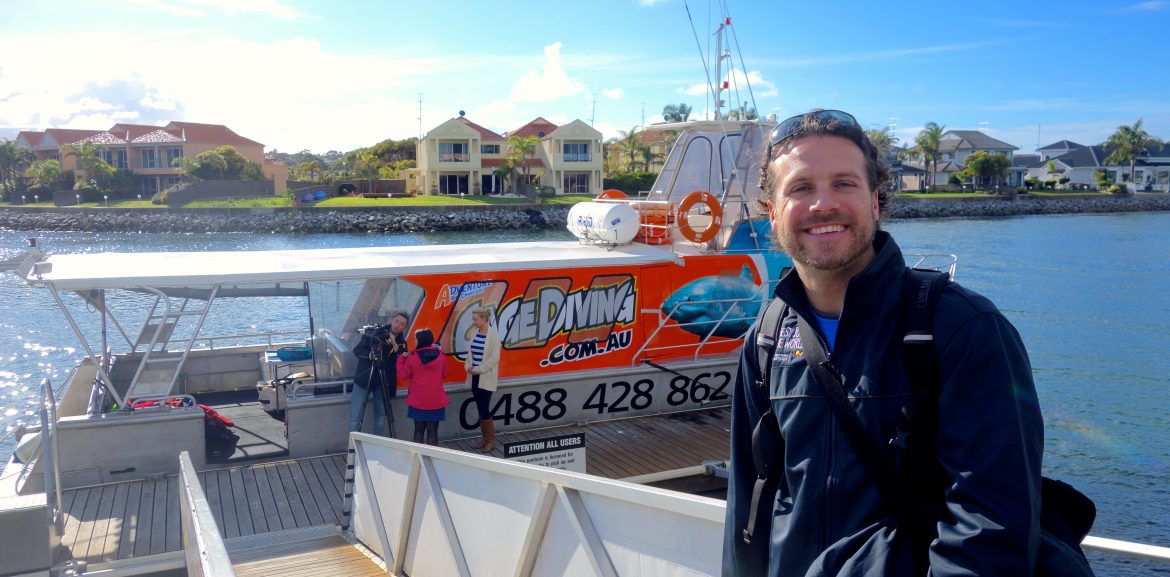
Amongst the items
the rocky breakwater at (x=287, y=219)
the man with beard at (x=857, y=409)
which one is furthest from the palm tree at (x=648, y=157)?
the man with beard at (x=857, y=409)

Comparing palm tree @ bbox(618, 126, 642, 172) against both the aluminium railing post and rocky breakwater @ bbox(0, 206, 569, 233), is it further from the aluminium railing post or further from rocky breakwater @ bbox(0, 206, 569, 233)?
the aluminium railing post

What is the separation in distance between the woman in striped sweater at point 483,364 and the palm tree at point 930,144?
115 meters

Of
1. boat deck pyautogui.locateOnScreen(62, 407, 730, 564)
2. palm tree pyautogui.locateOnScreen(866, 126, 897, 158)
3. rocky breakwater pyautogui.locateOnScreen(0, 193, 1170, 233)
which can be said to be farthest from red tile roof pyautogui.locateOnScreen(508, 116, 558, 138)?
palm tree pyautogui.locateOnScreen(866, 126, 897, 158)

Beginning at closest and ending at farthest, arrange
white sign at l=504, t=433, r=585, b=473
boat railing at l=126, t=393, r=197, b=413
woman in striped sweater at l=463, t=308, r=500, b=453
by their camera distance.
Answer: white sign at l=504, t=433, r=585, b=473, boat railing at l=126, t=393, r=197, b=413, woman in striped sweater at l=463, t=308, r=500, b=453

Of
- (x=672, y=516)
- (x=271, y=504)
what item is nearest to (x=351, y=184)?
(x=271, y=504)

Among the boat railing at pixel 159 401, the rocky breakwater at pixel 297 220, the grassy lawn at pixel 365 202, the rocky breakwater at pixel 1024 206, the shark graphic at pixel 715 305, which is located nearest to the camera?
the boat railing at pixel 159 401

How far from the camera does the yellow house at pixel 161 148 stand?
284 ft

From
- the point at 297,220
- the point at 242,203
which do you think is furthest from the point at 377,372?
the point at 242,203

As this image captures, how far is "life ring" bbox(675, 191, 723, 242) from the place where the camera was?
39.8 feet

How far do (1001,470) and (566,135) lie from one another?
260 feet

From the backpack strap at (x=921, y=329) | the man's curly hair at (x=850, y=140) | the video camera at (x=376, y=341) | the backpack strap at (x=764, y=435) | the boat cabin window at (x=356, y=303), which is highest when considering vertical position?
the man's curly hair at (x=850, y=140)

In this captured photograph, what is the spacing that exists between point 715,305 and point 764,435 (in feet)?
33.3

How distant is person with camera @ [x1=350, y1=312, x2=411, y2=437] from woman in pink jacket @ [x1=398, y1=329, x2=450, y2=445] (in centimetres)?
21

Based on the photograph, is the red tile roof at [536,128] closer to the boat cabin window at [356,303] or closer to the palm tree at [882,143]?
the boat cabin window at [356,303]
